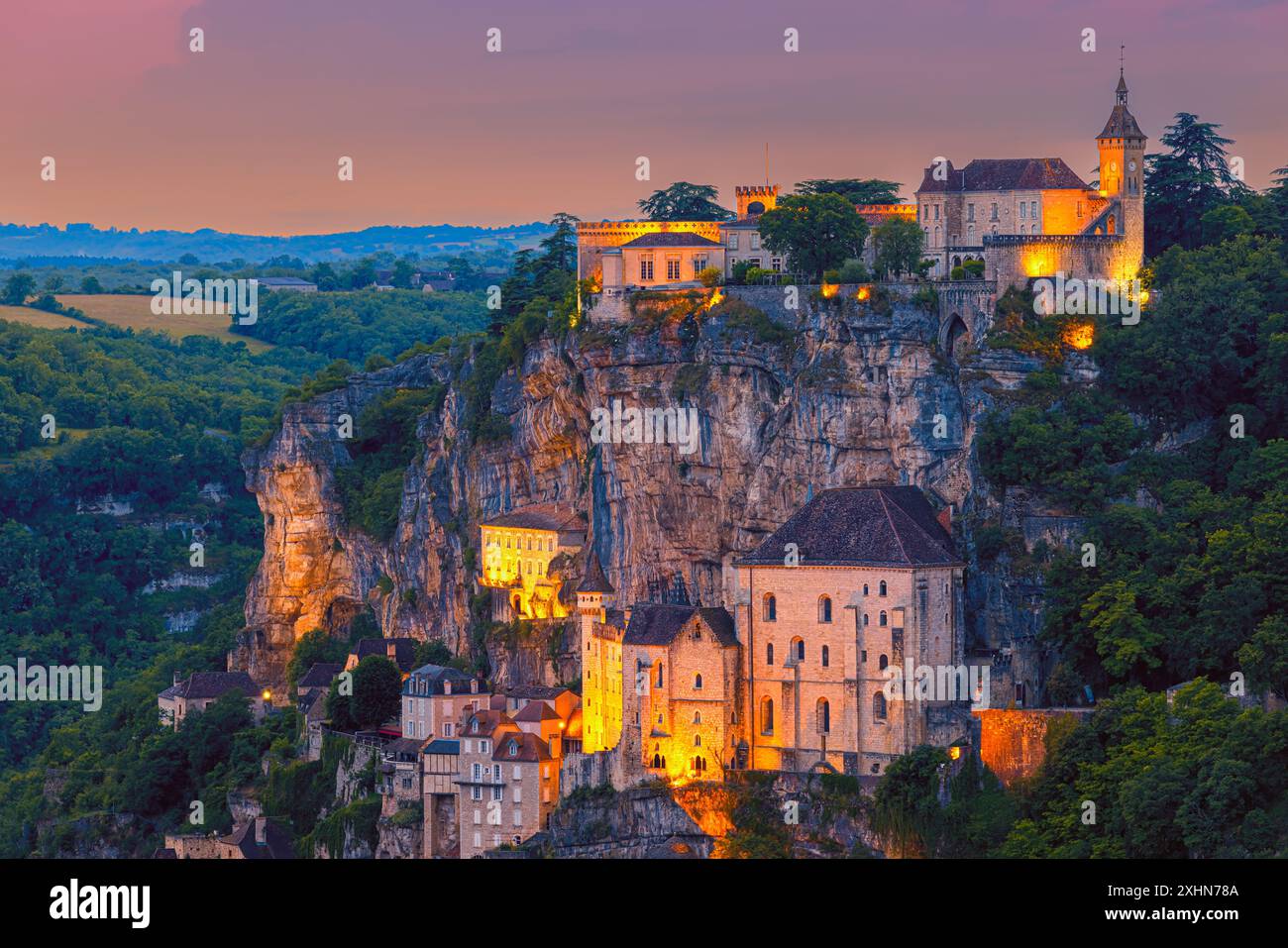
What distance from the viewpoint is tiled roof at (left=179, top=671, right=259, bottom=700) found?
107062 millimetres

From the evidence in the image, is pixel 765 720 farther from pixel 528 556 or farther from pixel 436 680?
pixel 528 556

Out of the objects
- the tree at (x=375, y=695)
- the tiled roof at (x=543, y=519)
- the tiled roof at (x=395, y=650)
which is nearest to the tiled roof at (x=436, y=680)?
the tree at (x=375, y=695)

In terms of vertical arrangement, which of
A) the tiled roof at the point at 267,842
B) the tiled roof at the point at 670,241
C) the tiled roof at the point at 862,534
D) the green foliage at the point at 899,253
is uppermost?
the tiled roof at the point at 670,241

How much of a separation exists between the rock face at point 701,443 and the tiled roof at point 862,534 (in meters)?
3.68

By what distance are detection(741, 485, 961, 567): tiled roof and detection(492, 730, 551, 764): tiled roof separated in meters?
5.24

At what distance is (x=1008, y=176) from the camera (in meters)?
92.3

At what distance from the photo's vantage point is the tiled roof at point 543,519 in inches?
3728

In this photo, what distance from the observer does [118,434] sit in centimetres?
15888

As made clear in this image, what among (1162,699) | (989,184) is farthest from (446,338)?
(1162,699)

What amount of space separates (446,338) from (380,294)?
73.2 m

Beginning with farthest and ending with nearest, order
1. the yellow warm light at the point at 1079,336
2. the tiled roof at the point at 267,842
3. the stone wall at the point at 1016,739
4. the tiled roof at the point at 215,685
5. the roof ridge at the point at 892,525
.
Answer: the tiled roof at the point at 215,685 < the tiled roof at the point at 267,842 < the yellow warm light at the point at 1079,336 < the roof ridge at the point at 892,525 < the stone wall at the point at 1016,739

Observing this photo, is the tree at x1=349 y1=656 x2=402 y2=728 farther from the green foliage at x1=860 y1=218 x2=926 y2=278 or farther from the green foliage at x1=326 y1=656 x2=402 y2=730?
the green foliage at x1=860 y1=218 x2=926 y2=278

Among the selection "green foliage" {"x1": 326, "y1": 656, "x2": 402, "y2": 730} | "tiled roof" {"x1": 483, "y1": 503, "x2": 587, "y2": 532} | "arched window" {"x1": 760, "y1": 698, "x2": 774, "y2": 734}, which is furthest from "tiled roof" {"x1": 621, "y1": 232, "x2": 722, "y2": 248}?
"arched window" {"x1": 760, "y1": 698, "x2": 774, "y2": 734}

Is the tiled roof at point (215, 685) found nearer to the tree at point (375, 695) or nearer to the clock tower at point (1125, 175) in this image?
the tree at point (375, 695)
